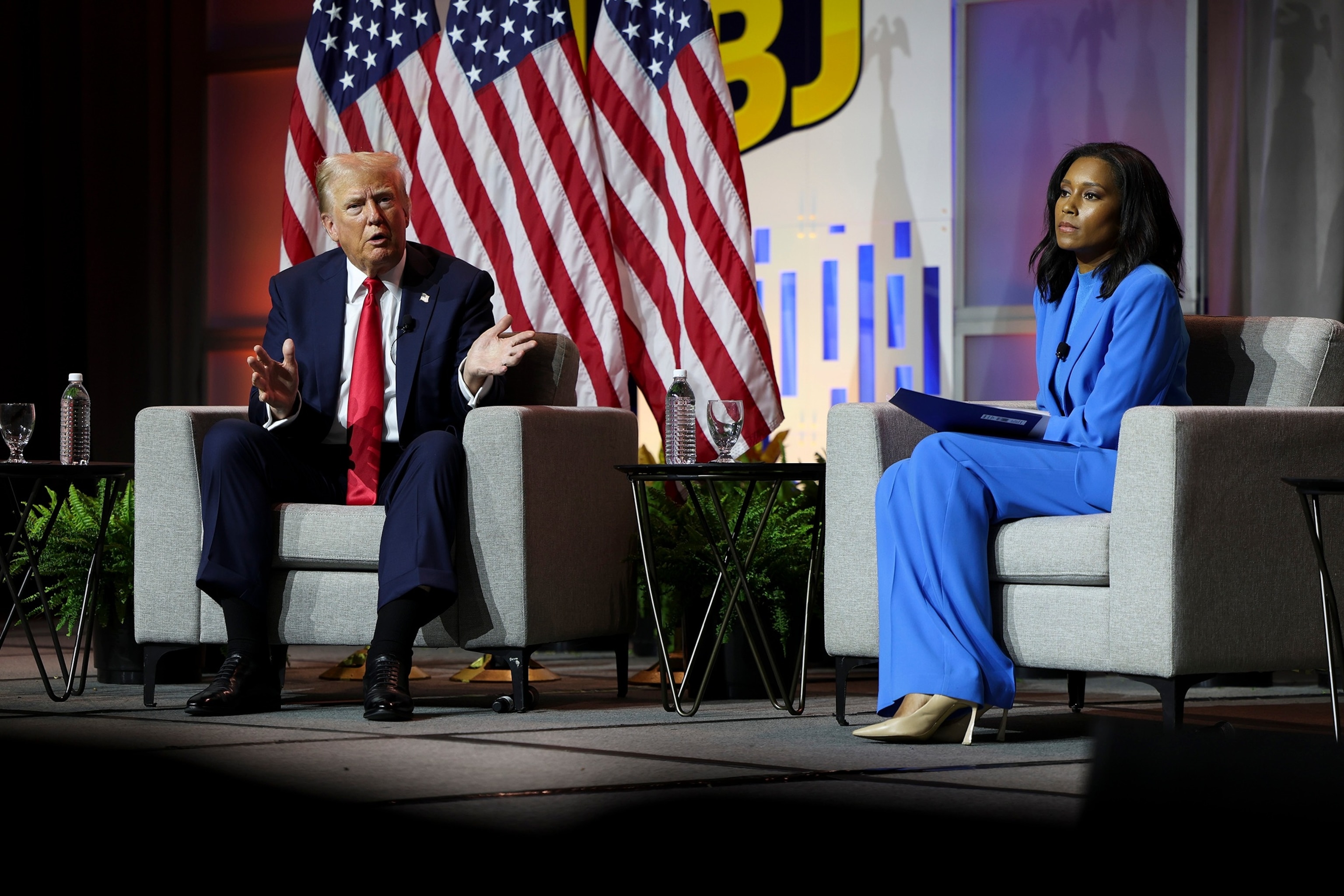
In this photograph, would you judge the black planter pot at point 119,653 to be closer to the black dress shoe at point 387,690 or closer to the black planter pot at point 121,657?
the black planter pot at point 121,657

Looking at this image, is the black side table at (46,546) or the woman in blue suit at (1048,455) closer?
the woman in blue suit at (1048,455)

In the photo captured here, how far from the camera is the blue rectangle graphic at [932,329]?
5082mm

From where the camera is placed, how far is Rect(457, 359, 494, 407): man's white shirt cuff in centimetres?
329

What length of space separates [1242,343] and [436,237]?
2483 mm

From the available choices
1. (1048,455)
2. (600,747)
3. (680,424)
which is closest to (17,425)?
(680,424)

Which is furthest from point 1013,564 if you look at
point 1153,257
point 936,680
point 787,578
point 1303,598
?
Answer: point 787,578

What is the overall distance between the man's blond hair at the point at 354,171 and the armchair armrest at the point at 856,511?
1.20 meters

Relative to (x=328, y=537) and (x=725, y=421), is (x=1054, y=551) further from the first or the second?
(x=328, y=537)

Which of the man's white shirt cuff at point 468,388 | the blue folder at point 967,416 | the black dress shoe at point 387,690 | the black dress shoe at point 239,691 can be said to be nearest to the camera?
the blue folder at point 967,416

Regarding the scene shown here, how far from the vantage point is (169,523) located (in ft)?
11.0

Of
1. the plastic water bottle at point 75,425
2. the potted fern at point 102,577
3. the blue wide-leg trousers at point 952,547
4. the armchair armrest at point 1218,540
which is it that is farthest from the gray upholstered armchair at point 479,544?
the armchair armrest at point 1218,540

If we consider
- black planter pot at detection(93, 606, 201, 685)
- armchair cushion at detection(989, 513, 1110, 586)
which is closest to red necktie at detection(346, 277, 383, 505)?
black planter pot at detection(93, 606, 201, 685)

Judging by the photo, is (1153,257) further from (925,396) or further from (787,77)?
(787,77)

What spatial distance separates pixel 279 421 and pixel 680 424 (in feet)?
2.89
